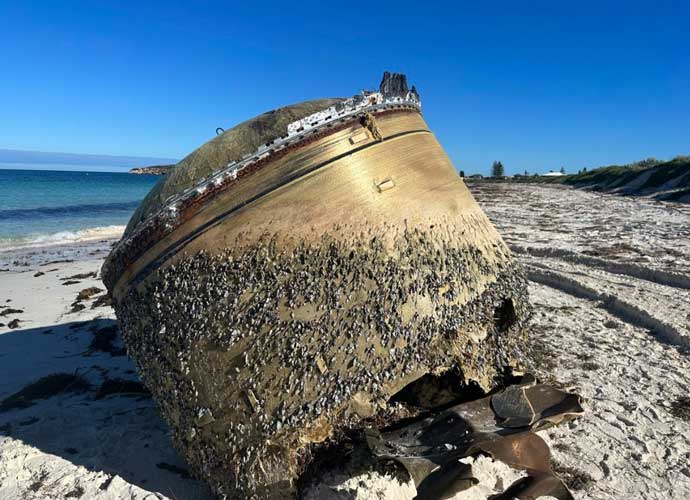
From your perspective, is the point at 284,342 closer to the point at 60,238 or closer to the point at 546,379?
the point at 546,379

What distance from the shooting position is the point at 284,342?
2.25 metres

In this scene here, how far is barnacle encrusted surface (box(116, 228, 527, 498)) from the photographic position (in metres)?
2.22

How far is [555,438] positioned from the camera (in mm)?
3184

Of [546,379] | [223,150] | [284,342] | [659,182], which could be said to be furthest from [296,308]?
[659,182]

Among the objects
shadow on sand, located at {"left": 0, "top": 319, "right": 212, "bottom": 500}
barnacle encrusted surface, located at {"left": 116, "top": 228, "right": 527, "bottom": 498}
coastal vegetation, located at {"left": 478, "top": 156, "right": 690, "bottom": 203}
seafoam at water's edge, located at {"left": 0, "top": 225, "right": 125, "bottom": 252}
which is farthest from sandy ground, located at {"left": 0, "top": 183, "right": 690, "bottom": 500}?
coastal vegetation, located at {"left": 478, "top": 156, "right": 690, "bottom": 203}

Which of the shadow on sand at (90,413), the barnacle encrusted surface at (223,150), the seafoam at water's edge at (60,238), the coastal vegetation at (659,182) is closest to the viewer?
the barnacle encrusted surface at (223,150)

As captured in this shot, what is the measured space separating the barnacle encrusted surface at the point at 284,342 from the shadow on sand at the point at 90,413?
55cm

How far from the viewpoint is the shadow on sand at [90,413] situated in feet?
9.67

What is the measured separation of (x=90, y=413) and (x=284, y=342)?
2469mm

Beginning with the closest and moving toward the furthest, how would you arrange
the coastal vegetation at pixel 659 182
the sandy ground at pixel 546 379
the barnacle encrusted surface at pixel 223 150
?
the barnacle encrusted surface at pixel 223 150
the sandy ground at pixel 546 379
the coastal vegetation at pixel 659 182

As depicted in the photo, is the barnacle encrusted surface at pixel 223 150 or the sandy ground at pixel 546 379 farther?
the sandy ground at pixel 546 379

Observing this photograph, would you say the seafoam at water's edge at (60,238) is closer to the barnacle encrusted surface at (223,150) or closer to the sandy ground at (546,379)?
the sandy ground at (546,379)

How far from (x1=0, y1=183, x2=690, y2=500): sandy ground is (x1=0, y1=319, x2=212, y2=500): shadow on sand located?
0.04ft

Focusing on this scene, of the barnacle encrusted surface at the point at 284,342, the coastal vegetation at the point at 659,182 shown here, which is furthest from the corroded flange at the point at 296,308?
the coastal vegetation at the point at 659,182
